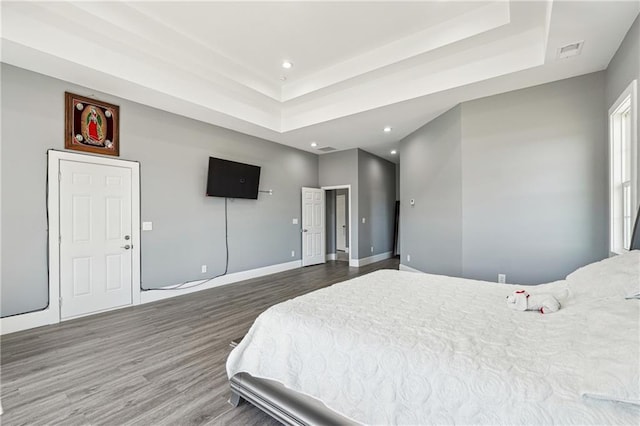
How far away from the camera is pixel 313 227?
7.23 m

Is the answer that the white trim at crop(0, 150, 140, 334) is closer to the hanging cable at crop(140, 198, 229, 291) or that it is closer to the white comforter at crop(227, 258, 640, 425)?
the hanging cable at crop(140, 198, 229, 291)

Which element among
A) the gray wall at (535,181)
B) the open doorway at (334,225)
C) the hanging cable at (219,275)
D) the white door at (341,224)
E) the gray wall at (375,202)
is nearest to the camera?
the gray wall at (535,181)

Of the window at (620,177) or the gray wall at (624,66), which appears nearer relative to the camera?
the gray wall at (624,66)

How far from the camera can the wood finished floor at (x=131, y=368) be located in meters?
1.85

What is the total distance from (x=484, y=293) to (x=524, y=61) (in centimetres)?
278

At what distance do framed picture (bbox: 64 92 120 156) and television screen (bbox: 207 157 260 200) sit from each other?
140 centimetres

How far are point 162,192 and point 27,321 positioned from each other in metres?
2.14

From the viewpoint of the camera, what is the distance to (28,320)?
321cm

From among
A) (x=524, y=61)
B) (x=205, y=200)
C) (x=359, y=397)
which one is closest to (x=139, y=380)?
(x=359, y=397)

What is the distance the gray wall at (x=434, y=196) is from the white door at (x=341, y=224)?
3.47m

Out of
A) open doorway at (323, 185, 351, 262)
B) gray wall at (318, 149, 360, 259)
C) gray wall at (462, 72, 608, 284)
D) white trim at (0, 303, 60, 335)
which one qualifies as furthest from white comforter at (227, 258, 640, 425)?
open doorway at (323, 185, 351, 262)

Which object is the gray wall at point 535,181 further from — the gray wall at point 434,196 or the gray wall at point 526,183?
the gray wall at point 434,196

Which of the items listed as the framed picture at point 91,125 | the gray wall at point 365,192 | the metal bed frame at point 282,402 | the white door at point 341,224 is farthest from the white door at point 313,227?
the metal bed frame at point 282,402

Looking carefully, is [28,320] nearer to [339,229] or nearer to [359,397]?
[359,397]
